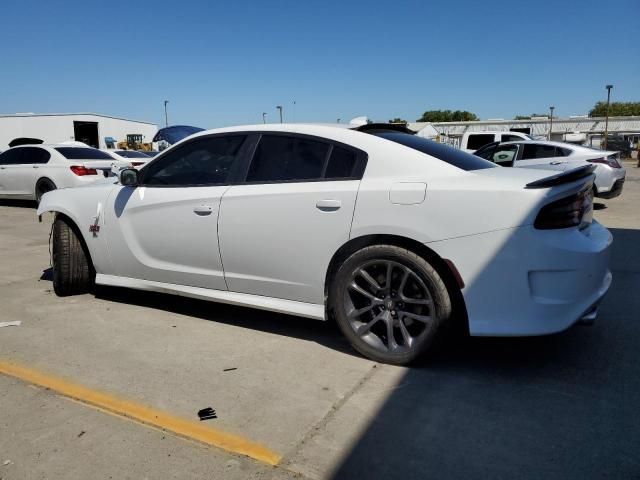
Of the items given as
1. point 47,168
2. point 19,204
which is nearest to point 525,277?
point 47,168

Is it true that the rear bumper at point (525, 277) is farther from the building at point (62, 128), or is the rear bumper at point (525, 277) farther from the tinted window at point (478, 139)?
the building at point (62, 128)

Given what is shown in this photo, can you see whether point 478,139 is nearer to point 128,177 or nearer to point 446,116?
point 128,177

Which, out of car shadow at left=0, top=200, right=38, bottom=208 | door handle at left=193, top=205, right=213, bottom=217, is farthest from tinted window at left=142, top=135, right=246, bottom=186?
car shadow at left=0, top=200, right=38, bottom=208

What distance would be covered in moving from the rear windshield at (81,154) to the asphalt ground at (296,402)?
832 centimetres

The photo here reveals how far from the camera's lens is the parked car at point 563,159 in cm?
1041

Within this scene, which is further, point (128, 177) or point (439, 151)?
point (128, 177)

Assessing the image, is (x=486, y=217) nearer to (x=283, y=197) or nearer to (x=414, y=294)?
(x=414, y=294)

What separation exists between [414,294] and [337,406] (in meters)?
0.87

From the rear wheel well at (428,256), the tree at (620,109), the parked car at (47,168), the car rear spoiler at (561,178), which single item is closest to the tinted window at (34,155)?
the parked car at (47,168)

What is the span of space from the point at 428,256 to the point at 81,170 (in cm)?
1026

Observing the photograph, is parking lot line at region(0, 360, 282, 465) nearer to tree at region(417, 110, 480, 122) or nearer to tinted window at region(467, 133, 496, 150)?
tinted window at region(467, 133, 496, 150)

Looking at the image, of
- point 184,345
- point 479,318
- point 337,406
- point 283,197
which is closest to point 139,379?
point 184,345

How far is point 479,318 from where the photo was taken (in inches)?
121

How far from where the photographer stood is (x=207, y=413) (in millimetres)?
2832
